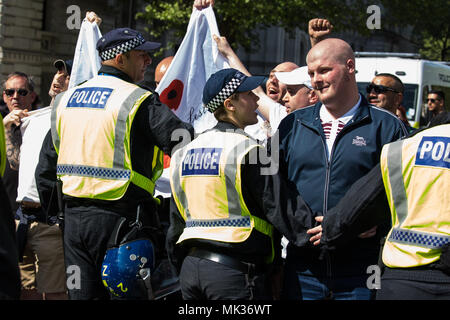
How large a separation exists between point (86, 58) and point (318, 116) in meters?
2.58

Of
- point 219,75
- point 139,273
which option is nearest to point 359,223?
point 219,75

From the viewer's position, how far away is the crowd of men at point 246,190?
329cm

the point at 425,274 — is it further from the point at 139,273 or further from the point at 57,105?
the point at 57,105

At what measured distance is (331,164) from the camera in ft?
12.6

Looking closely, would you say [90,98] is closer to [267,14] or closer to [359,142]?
[359,142]

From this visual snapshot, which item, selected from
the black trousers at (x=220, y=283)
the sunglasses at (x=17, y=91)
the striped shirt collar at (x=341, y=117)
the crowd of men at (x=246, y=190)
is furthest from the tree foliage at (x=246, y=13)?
the black trousers at (x=220, y=283)

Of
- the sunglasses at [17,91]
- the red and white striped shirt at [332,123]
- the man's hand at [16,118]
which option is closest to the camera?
the red and white striped shirt at [332,123]

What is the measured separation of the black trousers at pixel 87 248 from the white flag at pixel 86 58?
1.65m

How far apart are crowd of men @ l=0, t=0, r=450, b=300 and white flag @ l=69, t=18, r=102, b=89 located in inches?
43.8

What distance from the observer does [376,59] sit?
17219 mm

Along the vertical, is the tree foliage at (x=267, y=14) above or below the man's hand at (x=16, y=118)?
above

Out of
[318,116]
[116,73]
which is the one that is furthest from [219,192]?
[116,73]

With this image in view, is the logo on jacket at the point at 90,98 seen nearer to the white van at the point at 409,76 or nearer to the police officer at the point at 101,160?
the police officer at the point at 101,160

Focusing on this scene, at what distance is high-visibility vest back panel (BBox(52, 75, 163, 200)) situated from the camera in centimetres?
445
